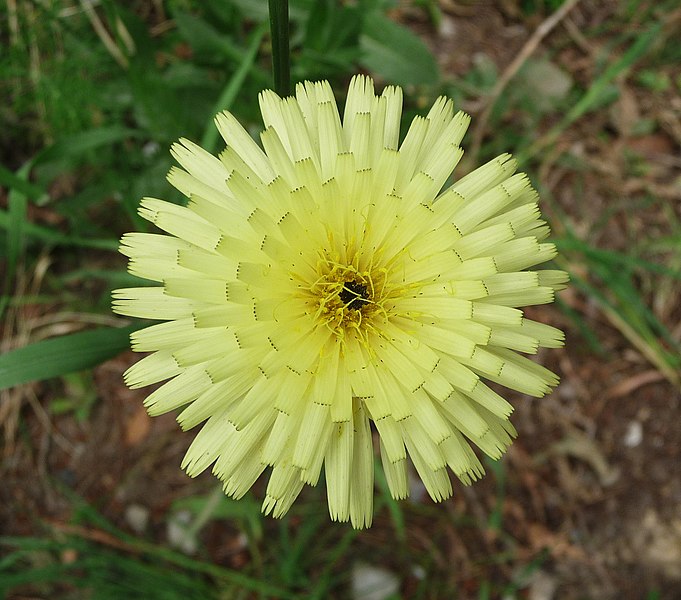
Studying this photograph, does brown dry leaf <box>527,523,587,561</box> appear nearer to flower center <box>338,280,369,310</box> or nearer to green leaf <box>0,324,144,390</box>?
flower center <box>338,280,369,310</box>

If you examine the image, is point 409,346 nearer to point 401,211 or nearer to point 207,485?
point 401,211

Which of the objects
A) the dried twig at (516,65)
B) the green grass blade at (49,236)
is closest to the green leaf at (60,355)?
the green grass blade at (49,236)

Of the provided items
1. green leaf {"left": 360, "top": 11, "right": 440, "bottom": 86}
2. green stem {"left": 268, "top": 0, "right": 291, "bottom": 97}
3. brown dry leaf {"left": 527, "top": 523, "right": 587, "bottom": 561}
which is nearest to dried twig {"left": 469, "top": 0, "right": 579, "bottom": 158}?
green leaf {"left": 360, "top": 11, "right": 440, "bottom": 86}

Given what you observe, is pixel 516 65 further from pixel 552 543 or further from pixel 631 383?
pixel 552 543

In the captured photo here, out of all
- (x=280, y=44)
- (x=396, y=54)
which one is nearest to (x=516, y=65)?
(x=396, y=54)

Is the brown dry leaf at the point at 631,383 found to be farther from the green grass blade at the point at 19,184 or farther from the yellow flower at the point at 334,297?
the green grass blade at the point at 19,184

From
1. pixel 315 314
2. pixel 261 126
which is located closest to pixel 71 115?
pixel 261 126

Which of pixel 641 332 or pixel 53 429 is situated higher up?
pixel 641 332
